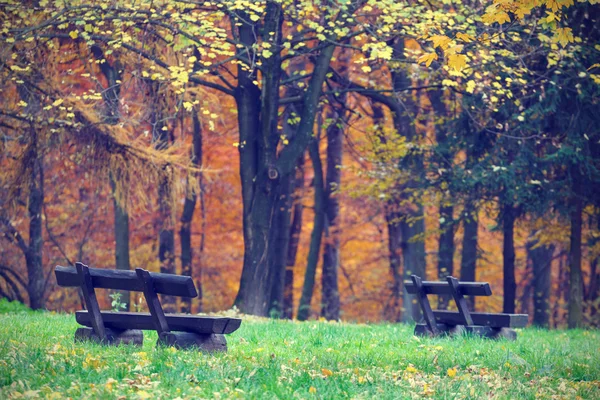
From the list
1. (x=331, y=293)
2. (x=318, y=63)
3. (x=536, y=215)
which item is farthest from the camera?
(x=331, y=293)

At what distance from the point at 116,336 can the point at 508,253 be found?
13.9m

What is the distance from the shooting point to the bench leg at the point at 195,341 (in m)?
7.96

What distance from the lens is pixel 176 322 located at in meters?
8.12

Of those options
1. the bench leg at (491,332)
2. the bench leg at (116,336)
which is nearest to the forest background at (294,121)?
the bench leg at (116,336)

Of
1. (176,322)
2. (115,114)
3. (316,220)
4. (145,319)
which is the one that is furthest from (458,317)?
(316,220)

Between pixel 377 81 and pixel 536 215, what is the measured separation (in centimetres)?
610

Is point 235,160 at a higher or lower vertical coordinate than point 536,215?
higher

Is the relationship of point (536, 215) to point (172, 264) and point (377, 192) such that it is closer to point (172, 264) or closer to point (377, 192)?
point (377, 192)

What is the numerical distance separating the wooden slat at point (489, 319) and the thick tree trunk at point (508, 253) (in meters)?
8.55

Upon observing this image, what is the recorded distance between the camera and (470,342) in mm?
10430

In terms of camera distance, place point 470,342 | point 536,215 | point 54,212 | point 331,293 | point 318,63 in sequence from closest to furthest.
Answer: point 470,342, point 318,63, point 536,215, point 331,293, point 54,212

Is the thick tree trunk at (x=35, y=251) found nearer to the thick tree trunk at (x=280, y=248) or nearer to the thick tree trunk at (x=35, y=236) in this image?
the thick tree trunk at (x=35, y=236)

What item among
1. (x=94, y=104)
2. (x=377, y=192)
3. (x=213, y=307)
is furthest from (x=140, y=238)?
(x=94, y=104)

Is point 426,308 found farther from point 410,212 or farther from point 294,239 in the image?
point 294,239
